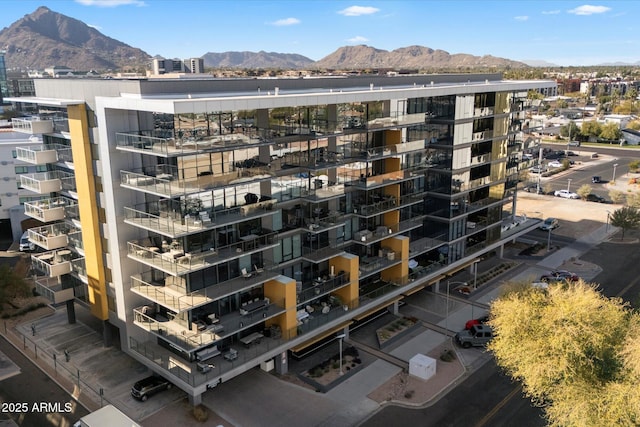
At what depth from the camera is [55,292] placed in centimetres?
3728

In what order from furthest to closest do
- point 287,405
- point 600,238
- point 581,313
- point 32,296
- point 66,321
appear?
1. point 600,238
2. point 32,296
3. point 66,321
4. point 287,405
5. point 581,313

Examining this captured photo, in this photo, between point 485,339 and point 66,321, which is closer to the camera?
point 485,339

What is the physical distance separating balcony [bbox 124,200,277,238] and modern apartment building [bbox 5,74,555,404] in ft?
0.32

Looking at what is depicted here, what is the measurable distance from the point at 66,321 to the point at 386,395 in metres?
26.8

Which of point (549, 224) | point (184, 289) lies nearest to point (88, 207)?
point (184, 289)

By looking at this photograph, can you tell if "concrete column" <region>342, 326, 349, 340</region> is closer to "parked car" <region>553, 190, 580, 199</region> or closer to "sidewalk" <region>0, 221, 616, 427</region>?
"sidewalk" <region>0, 221, 616, 427</region>

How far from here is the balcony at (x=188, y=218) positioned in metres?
28.0

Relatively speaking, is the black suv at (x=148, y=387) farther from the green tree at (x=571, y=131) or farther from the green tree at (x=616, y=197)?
the green tree at (x=571, y=131)

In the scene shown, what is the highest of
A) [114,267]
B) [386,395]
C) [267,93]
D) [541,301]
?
[267,93]

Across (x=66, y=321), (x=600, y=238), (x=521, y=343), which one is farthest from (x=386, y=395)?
(x=600, y=238)

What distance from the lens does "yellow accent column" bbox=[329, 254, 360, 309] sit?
37.7 metres

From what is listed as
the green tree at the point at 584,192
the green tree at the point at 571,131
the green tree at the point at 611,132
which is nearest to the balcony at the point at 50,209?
the green tree at the point at 584,192

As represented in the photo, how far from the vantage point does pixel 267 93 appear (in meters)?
35.8

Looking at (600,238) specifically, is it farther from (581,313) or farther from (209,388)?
(209,388)
